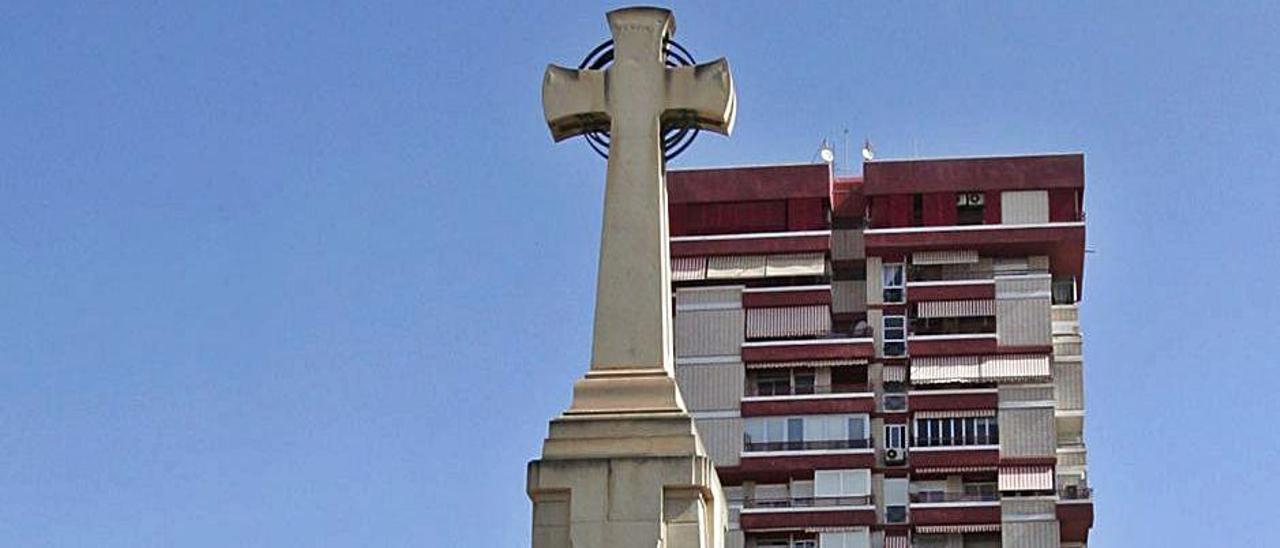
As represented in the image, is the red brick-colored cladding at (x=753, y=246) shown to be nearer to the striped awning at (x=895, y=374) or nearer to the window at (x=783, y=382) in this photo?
the window at (x=783, y=382)

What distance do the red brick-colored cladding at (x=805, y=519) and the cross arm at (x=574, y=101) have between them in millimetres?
41998

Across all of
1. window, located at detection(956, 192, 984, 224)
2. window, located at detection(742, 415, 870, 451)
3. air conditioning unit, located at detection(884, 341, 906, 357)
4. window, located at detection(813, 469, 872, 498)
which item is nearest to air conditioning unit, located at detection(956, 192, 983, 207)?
window, located at detection(956, 192, 984, 224)

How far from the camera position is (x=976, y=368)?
63031 mm

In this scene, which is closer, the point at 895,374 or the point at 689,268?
the point at 895,374

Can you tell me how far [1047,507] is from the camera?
201 feet

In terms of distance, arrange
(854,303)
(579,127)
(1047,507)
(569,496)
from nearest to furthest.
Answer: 1. (569,496)
2. (579,127)
3. (1047,507)
4. (854,303)

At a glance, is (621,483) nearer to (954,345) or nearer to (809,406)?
(809,406)

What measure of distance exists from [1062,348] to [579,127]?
45792 millimetres

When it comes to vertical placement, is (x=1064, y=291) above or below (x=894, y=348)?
above

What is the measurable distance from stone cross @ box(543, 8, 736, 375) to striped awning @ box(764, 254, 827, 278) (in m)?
44.2

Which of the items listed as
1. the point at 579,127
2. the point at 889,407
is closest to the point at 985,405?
the point at 889,407

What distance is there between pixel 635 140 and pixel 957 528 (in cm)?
4296

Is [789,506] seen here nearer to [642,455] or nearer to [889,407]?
[889,407]

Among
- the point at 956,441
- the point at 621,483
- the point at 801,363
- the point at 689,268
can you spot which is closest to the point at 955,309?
the point at 956,441
